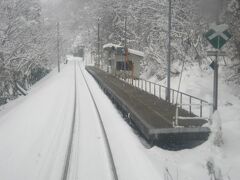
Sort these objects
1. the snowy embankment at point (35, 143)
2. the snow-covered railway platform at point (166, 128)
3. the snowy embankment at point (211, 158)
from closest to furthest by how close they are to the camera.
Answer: the snowy embankment at point (211, 158)
the snowy embankment at point (35, 143)
the snow-covered railway platform at point (166, 128)

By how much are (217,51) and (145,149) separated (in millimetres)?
4205

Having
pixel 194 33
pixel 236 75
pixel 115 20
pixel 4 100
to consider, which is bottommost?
pixel 4 100

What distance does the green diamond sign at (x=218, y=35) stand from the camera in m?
12.8

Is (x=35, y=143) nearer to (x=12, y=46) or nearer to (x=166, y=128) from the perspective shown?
(x=166, y=128)

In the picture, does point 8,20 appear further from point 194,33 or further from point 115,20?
point 115,20

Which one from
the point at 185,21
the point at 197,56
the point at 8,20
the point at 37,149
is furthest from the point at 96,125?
the point at 8,20

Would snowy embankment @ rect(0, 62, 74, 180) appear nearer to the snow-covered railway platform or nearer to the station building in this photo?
the snow-covered railway platform

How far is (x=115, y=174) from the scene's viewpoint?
440 inches

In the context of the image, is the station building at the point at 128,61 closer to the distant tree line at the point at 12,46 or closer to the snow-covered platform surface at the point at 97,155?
the distant tree line at the point at 12,46

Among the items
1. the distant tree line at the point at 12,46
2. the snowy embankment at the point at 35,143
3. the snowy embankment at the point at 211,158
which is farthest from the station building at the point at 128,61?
the snowy embankment at the point at 211,158

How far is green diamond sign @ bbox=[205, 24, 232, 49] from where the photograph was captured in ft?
41.8

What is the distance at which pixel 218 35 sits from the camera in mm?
12859

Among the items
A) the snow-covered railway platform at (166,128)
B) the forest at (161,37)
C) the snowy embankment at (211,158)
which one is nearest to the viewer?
the snowy embankment at (211,158)

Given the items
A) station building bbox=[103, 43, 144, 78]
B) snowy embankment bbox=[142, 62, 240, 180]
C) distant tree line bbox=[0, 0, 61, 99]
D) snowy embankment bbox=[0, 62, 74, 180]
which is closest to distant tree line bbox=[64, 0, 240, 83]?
station building bbox=[103, 43, 144, 78]
